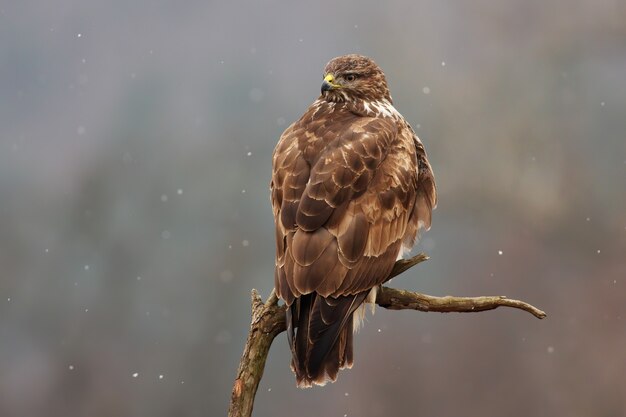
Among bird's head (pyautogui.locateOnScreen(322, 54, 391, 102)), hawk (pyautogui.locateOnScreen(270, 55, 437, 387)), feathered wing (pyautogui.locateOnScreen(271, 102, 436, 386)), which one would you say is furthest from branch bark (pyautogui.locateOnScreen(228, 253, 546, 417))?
bird's head (pyautogui.locateOnScreen(322, 54, 391, 102))

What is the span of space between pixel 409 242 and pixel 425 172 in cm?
73

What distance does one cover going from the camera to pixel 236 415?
24.7 ft

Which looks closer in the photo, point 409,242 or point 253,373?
point 253,373

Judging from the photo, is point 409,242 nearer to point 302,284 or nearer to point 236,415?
point 302,284

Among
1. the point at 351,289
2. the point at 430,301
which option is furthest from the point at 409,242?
the point at 351,289

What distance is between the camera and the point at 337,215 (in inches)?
292

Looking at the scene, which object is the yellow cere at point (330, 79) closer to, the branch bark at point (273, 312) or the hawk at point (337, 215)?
the hawk at point (337, 215)

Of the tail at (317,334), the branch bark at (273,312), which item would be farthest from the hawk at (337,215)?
the branch bark at (273,312)

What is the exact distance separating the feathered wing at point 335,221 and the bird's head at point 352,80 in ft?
1.49

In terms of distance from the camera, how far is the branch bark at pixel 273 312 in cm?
761

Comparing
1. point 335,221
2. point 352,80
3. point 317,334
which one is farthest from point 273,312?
point 352,80

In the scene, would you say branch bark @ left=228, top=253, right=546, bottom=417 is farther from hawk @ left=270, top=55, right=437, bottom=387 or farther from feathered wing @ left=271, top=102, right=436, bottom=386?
feathered wing @ left=271, top=102, right=436, bottom=386

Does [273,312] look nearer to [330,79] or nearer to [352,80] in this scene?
[330,79]

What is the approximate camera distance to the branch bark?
7605mm
